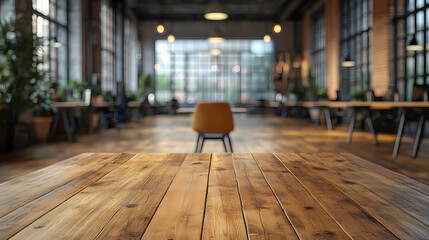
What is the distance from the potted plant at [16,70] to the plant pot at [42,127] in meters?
1.03

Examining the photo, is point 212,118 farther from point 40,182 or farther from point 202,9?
point 202,9

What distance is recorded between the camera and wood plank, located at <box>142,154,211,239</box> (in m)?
0.89

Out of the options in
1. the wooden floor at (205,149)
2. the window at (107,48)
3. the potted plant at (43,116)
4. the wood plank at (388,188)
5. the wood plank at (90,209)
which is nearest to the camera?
the wood plank at (90,209)

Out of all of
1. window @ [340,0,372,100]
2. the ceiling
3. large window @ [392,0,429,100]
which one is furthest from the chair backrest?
the ceiling

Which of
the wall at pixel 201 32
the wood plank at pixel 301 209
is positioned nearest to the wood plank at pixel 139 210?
the wood plank at pixel 301 209

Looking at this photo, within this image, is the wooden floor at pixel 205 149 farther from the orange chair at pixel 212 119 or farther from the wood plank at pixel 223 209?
the wood plank at pixel 223 209

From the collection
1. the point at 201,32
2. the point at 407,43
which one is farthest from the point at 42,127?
the point at 201,32

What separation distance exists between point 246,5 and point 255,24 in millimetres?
1792

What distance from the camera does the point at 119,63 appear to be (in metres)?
14.9

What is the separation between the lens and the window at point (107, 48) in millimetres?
12934

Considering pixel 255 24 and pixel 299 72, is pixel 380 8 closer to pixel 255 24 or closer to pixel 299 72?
pixel 299 72

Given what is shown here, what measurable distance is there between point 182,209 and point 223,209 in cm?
12

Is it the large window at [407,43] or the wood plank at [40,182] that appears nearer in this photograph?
the wood plank at [40,182]

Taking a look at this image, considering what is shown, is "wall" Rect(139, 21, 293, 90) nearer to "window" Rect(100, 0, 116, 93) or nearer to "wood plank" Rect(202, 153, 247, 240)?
"window" Rect(100, 0, 116, 93)
